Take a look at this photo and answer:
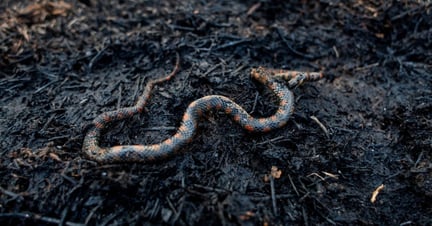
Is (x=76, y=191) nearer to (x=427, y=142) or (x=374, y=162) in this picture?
(x=374, y=162)

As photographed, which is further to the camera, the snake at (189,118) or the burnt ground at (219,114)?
the snake at (189,118)

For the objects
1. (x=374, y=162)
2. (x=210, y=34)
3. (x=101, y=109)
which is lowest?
(x=374, y=162)

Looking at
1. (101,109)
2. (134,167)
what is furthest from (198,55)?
(134,167)

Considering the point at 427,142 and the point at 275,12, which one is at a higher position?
the point at 275,12

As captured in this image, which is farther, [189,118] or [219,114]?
[219,114]
